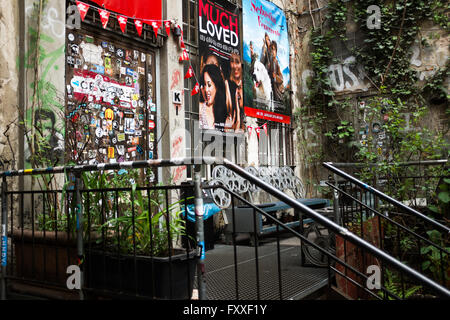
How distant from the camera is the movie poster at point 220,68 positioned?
25.8ft

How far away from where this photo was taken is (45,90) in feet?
15.3

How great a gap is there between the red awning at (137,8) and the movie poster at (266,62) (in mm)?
3064

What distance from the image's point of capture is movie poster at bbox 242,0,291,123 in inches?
367

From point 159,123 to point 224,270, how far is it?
10.2 feet

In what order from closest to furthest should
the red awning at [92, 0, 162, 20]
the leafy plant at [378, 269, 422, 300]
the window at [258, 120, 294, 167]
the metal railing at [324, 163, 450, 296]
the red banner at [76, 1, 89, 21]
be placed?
the metal railing at [324, 163, 450, 296]
the leafy plant at [378, 269, 422, 300]
the red banner at [76, 1, 89, 21]
the red awning at [92, 0, 162, 20]
the window at [258, 120, 294, 167]

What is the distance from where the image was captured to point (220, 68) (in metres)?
8.31

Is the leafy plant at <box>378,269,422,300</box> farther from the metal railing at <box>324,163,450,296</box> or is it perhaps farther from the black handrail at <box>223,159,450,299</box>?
the black handrail at <box>223,159,450,299</box>

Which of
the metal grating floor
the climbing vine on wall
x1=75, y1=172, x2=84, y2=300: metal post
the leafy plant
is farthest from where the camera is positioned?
the climbing vine on wall

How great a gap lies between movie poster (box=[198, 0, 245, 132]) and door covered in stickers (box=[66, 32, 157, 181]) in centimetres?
143

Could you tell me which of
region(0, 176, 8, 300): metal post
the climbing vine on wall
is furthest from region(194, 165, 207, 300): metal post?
the climbing vine on wall

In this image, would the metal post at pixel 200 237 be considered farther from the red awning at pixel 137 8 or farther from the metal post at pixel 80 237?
the red awning at pixel 137 8

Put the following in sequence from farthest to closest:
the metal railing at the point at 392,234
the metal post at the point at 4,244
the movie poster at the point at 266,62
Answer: the movie poster at the point at 266,62, the metal railing at the point at 392,234, the metal post at the point at 4,244

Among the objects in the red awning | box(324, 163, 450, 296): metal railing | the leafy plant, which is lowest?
the leafy plant

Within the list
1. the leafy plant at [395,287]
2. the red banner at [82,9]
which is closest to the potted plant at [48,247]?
the red banner at [82,9]
